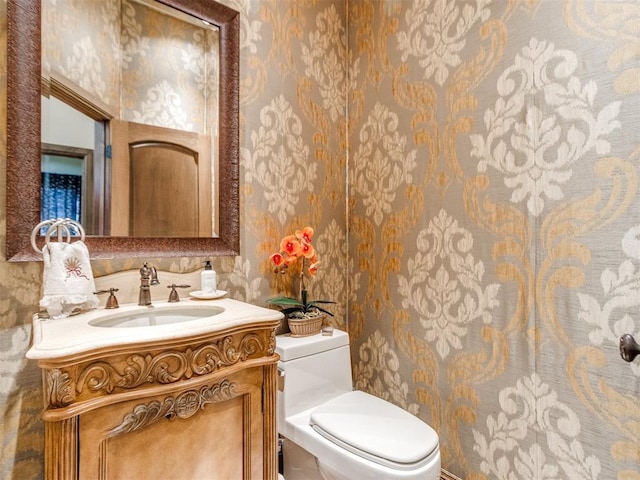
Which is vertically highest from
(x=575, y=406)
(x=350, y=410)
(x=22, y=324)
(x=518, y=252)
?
(x=518, y=252)

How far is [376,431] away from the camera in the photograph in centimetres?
122

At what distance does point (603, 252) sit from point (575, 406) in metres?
0.50

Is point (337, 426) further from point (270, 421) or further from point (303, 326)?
point (303, 326)

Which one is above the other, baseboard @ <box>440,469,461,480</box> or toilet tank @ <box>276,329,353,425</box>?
toilet tank @ <box>276,329,353,425</box>

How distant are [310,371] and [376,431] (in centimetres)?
36

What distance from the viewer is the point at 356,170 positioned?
1955 mm

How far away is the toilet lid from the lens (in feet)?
3.60

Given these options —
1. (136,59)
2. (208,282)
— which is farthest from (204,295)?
(136,59)

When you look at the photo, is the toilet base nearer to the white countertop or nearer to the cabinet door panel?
the cabinet door panel

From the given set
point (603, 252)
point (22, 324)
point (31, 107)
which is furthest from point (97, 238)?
point (603, 252)

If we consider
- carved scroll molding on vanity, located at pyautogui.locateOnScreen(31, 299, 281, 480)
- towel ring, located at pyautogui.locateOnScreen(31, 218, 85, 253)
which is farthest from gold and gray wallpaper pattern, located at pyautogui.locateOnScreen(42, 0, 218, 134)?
carved scroll molding on vanity, located at pyautogui.locateOnScreen(31, 299, 281, 480)

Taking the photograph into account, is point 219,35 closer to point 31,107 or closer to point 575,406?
point 31,107

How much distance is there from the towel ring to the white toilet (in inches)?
32.5

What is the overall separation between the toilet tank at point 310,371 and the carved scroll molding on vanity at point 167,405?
323 millimetres
